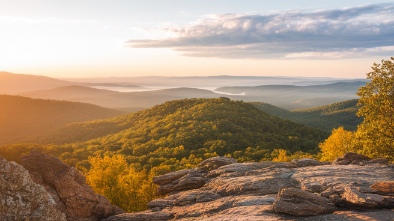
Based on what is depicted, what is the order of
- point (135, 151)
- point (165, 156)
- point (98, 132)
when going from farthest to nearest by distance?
point (98, 132) → point (135, 151) → point (165, 156)

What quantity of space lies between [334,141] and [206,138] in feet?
181

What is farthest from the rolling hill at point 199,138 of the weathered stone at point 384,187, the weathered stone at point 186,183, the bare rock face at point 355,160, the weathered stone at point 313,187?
the weathered stone at point 384,187

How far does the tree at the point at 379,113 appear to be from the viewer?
48281 mm

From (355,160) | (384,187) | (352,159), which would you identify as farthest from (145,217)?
(352,159)

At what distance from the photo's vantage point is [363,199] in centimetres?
2450

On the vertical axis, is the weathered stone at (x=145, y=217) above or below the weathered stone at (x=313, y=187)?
below

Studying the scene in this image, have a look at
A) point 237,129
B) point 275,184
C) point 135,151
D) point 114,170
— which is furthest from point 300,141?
point 275,184

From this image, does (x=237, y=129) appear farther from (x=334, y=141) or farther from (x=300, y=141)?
(x=334, y=141)

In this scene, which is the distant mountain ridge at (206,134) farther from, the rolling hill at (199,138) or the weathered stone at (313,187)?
the weathered stone at (313,187)

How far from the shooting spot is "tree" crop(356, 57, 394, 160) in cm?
4828

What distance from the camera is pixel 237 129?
140m

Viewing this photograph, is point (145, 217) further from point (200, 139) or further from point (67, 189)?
point (200, 139)

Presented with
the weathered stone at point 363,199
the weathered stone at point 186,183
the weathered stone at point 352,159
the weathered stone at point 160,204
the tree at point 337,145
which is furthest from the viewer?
the tree at point 337,145

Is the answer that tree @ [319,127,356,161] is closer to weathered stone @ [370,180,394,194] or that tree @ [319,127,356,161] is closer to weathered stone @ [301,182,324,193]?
weathered stone @ [301,182,324,193]
